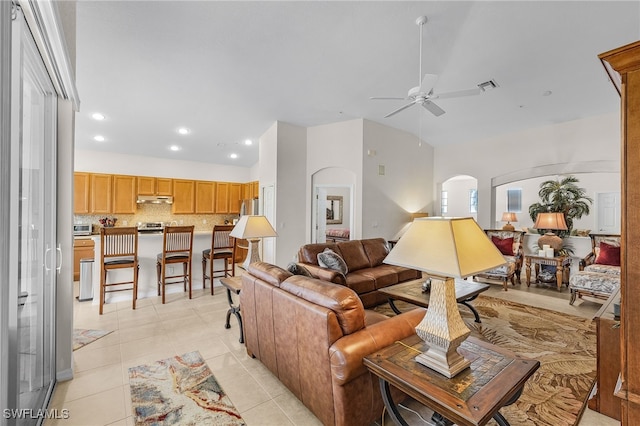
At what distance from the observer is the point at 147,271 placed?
4.60m

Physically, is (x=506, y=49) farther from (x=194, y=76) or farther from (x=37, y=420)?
(x=37, y=420)

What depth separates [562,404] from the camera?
2.09m

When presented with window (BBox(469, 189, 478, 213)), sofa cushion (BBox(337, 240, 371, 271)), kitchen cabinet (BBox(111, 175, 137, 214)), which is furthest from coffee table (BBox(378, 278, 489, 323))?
window (BBox(469, 189, 478, 213))

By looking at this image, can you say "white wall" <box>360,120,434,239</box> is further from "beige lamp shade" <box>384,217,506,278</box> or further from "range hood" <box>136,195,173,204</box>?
"range hood" <box>136,195,173,204</box>

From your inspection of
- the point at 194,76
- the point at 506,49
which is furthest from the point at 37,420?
the point at 506,49

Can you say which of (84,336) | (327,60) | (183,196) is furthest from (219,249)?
(183,196)

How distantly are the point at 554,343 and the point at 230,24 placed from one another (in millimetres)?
4815

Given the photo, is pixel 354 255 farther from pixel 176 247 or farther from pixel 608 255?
pixel 608 255

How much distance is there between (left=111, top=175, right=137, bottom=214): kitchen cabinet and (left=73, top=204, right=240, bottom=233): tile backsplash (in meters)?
0.21

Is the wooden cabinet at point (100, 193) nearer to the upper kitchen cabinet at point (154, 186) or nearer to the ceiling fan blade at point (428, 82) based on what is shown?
the upper kitchen cabinet at point (154, 186)

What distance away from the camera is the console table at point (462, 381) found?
45.6 inches

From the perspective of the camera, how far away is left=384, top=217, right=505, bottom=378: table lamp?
129 centimetres

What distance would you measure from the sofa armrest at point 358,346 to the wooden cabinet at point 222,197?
7.18m

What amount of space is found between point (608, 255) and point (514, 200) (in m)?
6.88
